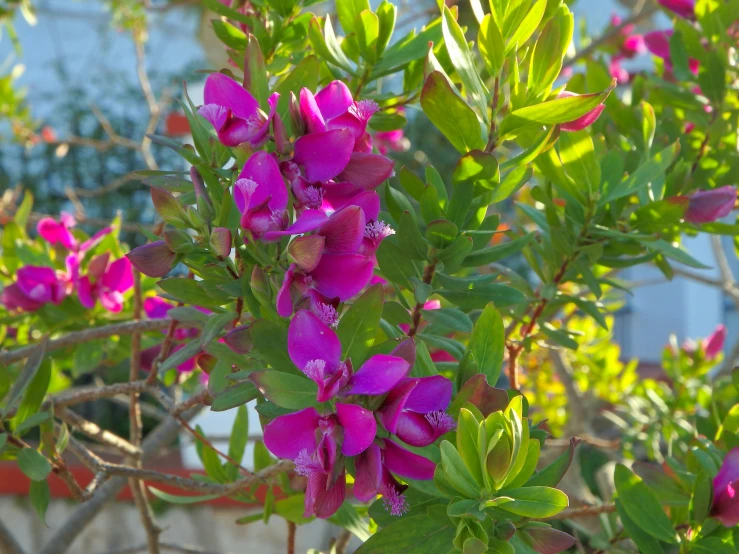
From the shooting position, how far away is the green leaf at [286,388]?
0.49 m

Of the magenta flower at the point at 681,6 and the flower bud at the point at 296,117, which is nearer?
the flower bud at the point at 296,117

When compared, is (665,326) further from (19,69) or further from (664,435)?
(19,69)

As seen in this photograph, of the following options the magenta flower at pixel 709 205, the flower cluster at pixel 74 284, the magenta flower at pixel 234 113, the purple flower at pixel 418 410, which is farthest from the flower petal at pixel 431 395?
the flower cluster at pixel 74 284

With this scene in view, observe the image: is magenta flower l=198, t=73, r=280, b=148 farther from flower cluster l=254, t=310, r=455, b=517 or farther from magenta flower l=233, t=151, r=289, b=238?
flower cluster l=254, t=310, r=455, b=517

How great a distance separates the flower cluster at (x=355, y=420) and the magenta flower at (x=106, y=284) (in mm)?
601

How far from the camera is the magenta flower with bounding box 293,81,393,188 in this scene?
0.54 m

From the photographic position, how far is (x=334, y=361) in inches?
20.0

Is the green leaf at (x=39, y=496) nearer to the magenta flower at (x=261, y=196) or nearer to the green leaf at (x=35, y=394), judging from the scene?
the green leaf at (x=35, y=394)

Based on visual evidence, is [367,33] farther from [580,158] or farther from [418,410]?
[418,410]

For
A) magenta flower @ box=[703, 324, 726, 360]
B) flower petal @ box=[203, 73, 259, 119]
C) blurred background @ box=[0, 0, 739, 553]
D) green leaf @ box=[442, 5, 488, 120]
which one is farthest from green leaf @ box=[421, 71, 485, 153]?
blurred background @ box=[0, 0, 739, 553]

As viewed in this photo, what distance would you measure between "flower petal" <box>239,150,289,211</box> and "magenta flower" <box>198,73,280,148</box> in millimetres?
36

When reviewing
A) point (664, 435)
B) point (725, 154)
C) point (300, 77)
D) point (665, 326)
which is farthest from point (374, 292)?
point (665, 326)

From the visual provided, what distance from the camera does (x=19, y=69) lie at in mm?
2057

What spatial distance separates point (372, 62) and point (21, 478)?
1.80 metres
